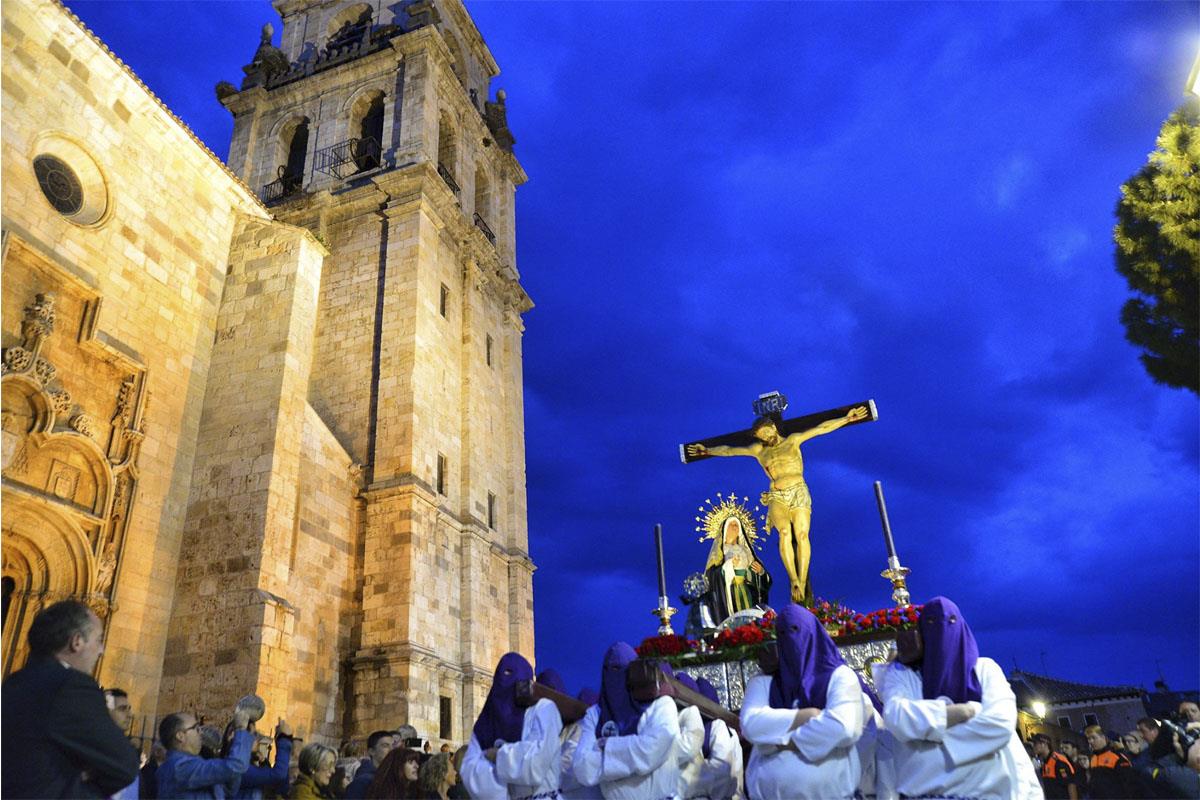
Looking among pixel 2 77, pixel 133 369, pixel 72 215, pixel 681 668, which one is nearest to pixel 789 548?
pixel 681 668

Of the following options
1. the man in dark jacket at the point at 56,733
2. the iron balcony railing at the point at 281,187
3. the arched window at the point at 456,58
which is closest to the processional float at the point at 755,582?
the man in dark jacket at the point at 56,733

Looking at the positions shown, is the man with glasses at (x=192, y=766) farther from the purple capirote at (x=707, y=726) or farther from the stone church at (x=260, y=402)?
the stone church at (x=260, y=402)

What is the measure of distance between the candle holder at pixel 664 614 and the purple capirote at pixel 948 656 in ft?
17.6

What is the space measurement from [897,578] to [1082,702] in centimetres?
3696

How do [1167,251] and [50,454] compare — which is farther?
[50,454]

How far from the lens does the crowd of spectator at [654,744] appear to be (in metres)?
3.07

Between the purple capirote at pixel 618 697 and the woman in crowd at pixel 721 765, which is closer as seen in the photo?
the purple capirote at pixel 618 697

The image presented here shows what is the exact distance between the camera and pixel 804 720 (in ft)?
13.6

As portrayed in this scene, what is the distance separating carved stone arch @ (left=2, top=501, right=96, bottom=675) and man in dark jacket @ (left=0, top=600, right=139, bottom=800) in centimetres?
914

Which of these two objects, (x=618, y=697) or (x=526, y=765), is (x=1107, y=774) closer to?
(x=618, y=697)

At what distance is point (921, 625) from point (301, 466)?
13535 mm

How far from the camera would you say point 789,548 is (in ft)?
33.2

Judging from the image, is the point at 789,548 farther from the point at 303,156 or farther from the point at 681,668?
the point at 303,156

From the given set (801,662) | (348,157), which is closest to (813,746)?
(801,662)
